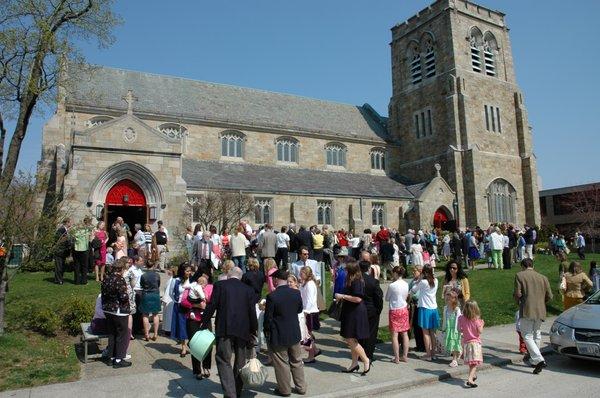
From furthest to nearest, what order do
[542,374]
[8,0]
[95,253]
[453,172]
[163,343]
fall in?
[453,172], [95,253], [8,0], [163,343], [542,374]

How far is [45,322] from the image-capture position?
9.84 m

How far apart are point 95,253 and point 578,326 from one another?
1330 cm

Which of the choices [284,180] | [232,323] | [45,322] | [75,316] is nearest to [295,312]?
[232,323]

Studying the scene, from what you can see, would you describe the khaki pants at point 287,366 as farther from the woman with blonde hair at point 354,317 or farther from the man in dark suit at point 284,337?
the woman with blonde hair at point 354,317

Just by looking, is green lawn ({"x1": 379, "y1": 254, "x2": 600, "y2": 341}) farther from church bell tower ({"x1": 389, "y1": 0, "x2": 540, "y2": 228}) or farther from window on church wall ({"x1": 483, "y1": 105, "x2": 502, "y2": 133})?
window on church wall ({"x1": 483, "y1": 105, "x2": 502, "y2": 133})

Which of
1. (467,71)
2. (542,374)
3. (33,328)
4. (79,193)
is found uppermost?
(467,71)

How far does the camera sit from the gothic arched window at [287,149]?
34.3 meters

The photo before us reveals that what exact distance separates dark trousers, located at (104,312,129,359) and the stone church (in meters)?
12.2

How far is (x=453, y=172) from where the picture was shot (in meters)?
35.0

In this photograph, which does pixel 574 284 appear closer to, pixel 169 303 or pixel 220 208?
pixel 169 303

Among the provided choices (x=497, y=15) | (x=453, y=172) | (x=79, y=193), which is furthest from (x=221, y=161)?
(x=497, y=15)

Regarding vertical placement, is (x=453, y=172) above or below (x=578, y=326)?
above

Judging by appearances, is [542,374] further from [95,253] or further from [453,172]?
[453,172]

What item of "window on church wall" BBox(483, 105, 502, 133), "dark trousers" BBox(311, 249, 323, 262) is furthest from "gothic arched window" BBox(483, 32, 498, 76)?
"dark trousers" BBox(311, 249, 323, 262)
